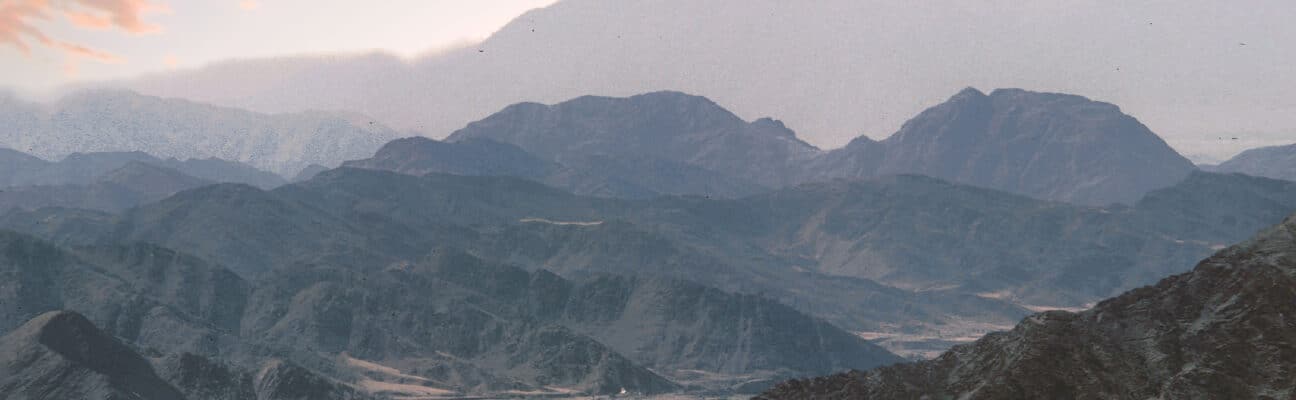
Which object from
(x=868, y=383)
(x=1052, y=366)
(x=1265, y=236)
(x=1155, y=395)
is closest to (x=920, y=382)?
(x=868, y=383)

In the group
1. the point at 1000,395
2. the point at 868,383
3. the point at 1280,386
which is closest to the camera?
the point at 1280,386

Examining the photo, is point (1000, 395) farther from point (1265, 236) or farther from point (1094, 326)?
point (1265, 236)

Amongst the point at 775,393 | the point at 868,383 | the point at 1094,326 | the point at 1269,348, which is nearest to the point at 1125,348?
the point at 1094,326

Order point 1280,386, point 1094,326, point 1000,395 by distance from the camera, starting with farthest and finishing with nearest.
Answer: point 1094,326 < point 1000,395 < point 1280,386

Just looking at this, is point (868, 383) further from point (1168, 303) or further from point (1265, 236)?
point (1265, 236)

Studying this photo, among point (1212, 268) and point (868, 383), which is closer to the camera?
point (1212, 268)

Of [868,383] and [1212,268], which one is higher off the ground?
[1212,268]
